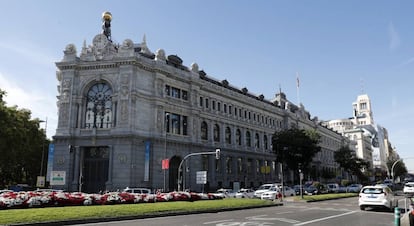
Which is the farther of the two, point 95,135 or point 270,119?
point 270,119

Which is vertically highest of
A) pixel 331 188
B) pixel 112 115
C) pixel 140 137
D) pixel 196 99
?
pixel 196 99

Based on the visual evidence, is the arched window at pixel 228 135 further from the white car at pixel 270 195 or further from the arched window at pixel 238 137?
the white car at pixel 270 195

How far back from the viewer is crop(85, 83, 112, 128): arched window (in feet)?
148

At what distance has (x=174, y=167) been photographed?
160ft

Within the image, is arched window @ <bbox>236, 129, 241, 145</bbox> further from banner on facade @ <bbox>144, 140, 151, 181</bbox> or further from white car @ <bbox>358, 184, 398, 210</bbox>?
white car @ <bbox>358, 184, 398, 210</bbox>

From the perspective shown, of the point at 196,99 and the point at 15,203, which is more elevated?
the point at 196,99

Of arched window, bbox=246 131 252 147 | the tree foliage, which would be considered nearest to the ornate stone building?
the tree foliage

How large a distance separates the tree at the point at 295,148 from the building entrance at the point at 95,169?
98.9ft

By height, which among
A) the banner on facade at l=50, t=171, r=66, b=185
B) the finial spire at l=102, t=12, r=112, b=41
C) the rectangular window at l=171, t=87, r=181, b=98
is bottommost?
the banner on facade at l=50, t=171, r=66, b=185

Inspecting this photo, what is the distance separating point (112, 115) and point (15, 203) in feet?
84.1

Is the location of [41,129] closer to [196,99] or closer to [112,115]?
[112,115]

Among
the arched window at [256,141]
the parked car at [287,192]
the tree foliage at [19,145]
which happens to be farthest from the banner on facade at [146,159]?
the arched window at [256,141]

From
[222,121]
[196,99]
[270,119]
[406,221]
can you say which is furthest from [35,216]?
[270,119]

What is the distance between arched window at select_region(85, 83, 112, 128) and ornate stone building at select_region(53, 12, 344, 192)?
0.13 metres
